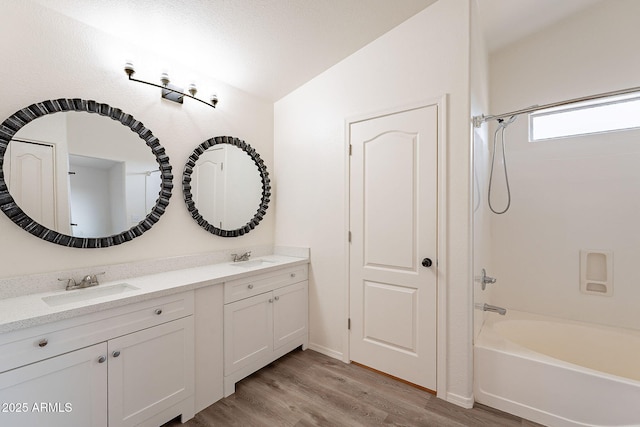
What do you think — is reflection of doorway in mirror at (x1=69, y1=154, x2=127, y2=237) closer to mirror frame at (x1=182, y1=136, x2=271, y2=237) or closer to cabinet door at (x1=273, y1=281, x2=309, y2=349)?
mirror frame at (x1=182, y1=136, x2=271, y2=237)

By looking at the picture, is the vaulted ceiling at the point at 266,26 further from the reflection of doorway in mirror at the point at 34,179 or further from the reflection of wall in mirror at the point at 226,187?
the reflection of doorway in mirror at the point at 34,179

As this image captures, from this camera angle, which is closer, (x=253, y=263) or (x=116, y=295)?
(x=116, y=295)

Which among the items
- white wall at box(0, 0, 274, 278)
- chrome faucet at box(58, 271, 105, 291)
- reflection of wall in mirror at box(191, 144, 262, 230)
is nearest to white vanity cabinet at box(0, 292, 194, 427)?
chrome faucet at box(58, 271, 105, 291)

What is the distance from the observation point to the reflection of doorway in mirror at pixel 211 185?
2309mm

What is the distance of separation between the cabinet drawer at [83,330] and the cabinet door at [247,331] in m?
0.40

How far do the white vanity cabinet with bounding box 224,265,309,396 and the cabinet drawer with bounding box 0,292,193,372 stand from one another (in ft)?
1.36

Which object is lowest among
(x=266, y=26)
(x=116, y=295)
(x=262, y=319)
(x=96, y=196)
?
(x=262, y=319)

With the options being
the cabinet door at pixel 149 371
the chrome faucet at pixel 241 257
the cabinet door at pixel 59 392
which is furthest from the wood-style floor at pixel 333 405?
the chrome faucet at pixel 241 257

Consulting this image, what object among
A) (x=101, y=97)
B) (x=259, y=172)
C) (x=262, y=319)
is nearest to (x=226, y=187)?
(x=259, y=172)

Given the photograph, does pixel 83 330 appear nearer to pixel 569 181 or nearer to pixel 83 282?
pixel 83 282

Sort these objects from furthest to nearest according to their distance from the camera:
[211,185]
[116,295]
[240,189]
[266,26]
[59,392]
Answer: [240,189] < [211,185] < [266,26] < [116,295] < [59,392]

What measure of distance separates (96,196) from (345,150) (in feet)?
6.11

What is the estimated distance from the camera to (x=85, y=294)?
1.57m

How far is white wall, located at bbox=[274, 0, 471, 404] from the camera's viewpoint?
6.12ft
